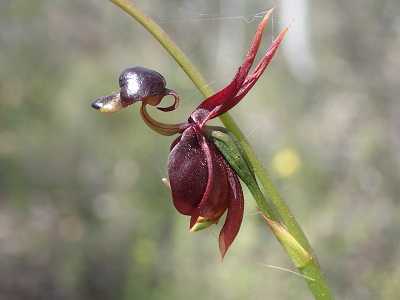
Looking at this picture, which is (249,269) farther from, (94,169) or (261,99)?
(261,99)

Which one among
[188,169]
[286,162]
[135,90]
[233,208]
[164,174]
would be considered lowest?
[286,162]

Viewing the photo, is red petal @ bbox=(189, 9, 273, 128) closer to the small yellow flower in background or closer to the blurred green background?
the blurred green background

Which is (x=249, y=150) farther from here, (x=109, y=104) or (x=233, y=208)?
(x=109, y=104)

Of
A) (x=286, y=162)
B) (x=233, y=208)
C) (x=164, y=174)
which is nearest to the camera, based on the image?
(x=233, y=208)

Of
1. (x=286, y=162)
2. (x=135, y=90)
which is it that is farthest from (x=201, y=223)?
(x=286, y=162)

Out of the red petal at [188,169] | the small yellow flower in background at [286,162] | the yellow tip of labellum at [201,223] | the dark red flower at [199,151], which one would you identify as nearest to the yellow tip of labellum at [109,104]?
the dark red flower at [199,151]

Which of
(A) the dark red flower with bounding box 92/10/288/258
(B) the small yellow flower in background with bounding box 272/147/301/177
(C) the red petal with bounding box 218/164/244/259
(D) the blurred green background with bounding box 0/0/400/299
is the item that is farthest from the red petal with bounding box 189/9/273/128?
(B) the small yellow flower in background with bounding box 272/147/301/177

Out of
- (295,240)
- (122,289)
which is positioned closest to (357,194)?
(122,289)
